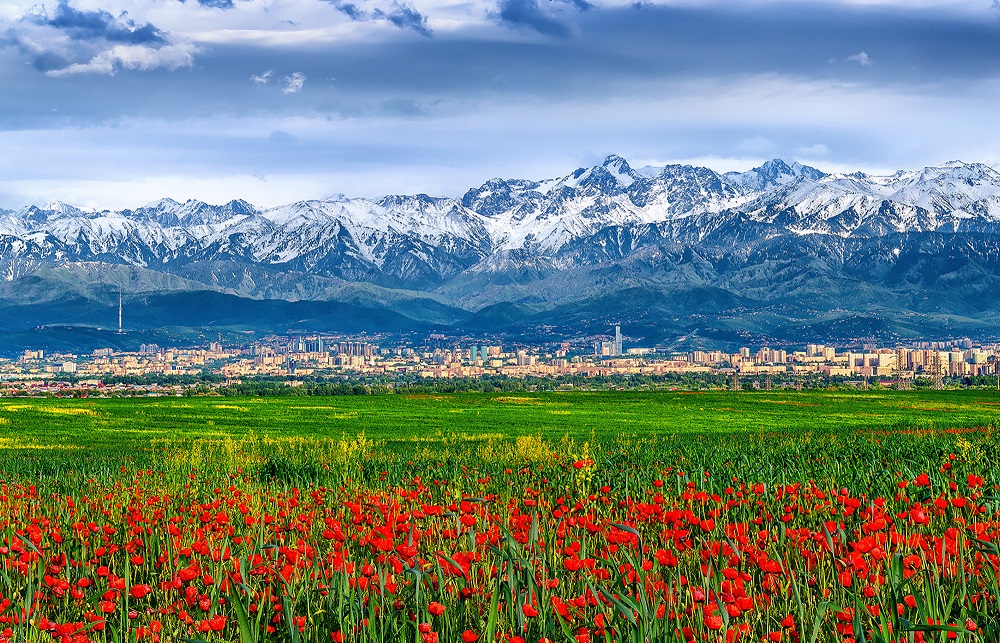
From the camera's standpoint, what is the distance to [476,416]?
54312 millimetres

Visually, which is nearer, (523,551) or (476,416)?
(523,551)

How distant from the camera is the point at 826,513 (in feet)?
36.2

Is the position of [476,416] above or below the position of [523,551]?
below

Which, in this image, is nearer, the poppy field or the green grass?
the poppy field

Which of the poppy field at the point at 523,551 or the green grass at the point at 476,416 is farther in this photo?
the green grass at the point at 476,416

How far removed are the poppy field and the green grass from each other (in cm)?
1974

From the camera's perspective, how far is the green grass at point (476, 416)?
4141cm

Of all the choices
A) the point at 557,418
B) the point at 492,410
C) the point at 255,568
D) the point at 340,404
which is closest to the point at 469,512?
the point at 255,568

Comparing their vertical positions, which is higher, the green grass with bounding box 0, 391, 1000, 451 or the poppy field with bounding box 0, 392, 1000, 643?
the poppy field with bounding box 0, 392, 1000, 643

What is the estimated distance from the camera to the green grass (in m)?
41.4

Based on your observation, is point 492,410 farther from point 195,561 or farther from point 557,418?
point 195,561

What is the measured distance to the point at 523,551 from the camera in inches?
371

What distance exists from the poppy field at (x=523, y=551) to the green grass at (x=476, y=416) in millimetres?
19741

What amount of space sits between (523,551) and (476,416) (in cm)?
4499
